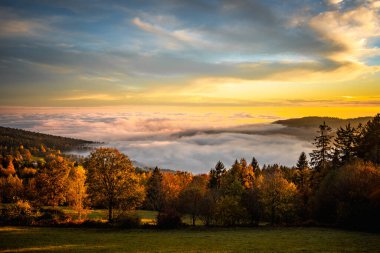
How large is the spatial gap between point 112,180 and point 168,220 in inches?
496

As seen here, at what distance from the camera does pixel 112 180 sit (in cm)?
5528

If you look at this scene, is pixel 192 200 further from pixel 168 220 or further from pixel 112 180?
pixel 112 180

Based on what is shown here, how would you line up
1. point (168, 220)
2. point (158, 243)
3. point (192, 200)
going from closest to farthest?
point (158, 243) → point (168, 220) → point (192, 200)

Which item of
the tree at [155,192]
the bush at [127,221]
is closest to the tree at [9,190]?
the tree at [155,192]

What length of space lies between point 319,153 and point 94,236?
49481 mm

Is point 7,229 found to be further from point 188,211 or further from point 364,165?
point 364,165

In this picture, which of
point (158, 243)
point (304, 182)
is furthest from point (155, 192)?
point (158, 243)

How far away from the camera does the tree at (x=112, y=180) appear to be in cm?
5488

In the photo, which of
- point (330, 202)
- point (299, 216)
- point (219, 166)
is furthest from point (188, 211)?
point (219, 166)

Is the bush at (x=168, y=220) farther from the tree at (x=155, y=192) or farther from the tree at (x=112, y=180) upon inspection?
the tree at (x=155, y=192)

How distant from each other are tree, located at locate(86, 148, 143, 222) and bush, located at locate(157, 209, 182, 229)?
602cm

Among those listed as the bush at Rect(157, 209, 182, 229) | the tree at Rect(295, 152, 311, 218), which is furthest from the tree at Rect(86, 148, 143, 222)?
the tree at Rect(295, 152, 311, 218)

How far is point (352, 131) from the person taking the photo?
213ft

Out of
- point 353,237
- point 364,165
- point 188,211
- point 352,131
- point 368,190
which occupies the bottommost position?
point 188,211
